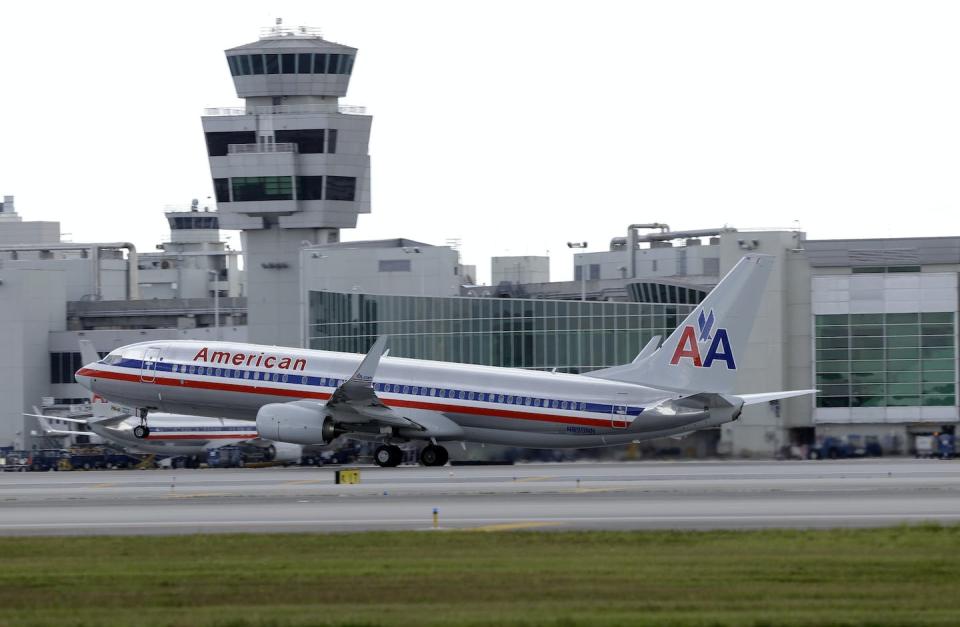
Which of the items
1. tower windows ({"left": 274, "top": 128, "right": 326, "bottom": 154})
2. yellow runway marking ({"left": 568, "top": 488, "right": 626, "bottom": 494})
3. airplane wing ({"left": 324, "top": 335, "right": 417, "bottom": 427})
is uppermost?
tower windows ({"left": 274, "top": 128, "right": 326, "bottom": 154})

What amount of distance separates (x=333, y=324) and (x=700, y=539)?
72458mm

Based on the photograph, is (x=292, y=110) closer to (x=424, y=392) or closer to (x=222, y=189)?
(x=222, y=189)

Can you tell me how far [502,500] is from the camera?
132 feet

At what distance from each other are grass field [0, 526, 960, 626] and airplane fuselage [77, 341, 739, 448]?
86.4 feet

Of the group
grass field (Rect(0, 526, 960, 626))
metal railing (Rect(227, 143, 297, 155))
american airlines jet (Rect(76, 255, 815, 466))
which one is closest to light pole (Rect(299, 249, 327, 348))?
metal railing (Rect(227, 143, 297, 155))

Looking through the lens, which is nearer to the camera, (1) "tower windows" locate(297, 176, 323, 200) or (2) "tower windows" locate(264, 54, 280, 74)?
(2) "tower windows" locate(264, 54, 280, 74)

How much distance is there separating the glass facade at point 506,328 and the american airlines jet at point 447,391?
2847cm

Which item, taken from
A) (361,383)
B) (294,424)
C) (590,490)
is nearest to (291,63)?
(294,424)

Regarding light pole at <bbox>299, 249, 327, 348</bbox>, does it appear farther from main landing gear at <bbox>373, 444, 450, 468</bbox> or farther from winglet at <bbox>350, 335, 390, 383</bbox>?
winglet at <bbox>350, 335, 390, 383</bbox>

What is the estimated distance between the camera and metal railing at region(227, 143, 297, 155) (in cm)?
11175

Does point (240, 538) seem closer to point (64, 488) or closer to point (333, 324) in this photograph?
point (64, 488)

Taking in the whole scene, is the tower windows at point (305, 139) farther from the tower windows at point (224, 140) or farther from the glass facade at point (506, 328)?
the glass facade at point (506, 328)

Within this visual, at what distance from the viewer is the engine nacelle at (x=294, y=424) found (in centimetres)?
5841

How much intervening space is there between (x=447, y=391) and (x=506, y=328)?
32977 mm
